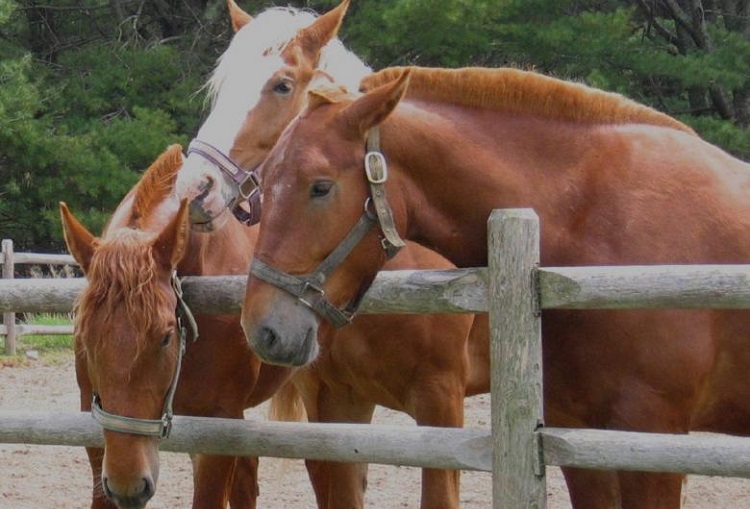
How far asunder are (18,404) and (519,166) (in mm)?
6932

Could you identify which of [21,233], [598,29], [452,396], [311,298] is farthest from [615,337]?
[21,233]

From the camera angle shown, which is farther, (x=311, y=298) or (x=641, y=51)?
(x=641, y=51)

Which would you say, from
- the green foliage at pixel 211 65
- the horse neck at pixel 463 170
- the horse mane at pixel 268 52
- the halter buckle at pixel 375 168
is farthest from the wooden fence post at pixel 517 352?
the green foliage at pixel 211 65

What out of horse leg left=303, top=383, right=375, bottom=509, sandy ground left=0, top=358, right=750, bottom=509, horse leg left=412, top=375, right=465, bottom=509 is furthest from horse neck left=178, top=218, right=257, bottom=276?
sandy ground left=0, top=358, right=750, bottom=509

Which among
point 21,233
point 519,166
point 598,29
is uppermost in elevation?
point 598,29

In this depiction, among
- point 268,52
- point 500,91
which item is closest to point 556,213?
point 500,91

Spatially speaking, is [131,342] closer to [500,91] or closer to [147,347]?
[147,347]

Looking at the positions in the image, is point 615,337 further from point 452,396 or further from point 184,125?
point 184,125

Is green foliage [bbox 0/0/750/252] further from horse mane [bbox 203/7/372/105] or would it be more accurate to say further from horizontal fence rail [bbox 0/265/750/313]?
horizontal fence rail [bbox 0/265/750/313]

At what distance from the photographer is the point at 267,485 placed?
6.91m

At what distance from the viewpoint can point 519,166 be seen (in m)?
3.36

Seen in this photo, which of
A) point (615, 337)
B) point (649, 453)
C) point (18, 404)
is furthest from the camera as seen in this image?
point (18, 404)

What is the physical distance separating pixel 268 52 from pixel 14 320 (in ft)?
30.9

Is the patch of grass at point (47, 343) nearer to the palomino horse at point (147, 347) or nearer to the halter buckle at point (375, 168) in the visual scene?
the palomino horse at point (147, 347)
